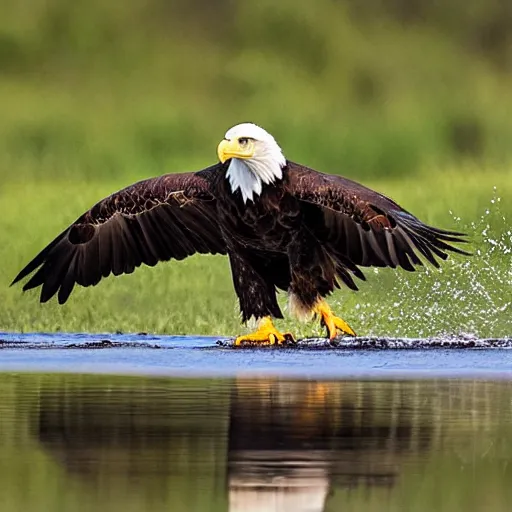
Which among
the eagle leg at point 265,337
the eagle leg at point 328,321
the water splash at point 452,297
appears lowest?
the eagle leg at point 265,337


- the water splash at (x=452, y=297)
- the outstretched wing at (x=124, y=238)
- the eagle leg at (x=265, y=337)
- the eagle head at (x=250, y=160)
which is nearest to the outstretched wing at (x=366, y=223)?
the eagle head at (x=250, y=160)

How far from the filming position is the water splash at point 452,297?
1838 cm

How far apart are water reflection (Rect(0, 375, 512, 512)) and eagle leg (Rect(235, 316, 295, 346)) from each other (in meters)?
2.78

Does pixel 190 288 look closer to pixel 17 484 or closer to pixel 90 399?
pixel 90 399

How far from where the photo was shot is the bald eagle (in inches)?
589

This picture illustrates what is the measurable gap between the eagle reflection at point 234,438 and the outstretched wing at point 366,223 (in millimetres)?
2375

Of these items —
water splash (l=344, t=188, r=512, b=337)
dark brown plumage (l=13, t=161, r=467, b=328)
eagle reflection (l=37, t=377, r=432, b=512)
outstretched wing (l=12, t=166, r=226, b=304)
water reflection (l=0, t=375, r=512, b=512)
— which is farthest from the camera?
water splash (l=344, t=188, r=512, b=337)

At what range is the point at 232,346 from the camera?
1547cm

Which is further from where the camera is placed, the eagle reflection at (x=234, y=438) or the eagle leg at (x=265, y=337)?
the eagle leg at (x=265, y=337)

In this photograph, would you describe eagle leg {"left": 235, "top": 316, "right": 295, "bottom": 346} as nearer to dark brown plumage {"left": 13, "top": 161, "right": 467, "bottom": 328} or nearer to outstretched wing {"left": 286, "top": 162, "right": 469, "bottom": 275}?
dark brown plumage {"left": 13, "top": 161, "right": 467, "bottom": 328}

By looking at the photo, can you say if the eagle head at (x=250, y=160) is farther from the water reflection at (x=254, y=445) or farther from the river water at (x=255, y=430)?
the water reflection at (x=254, y=445)

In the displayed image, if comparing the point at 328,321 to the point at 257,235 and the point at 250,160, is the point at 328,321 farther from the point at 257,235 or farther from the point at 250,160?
the point at 250,160

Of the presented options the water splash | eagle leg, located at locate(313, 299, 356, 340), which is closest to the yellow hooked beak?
eagle leg, located at locate(313, 299, 356, 340)

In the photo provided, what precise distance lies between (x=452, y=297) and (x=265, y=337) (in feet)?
14.4
